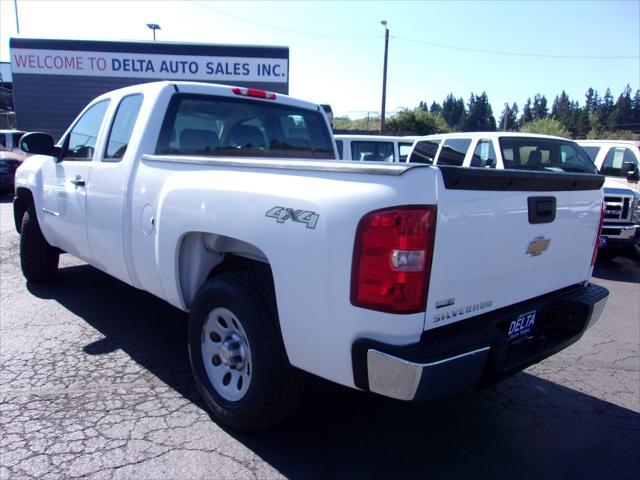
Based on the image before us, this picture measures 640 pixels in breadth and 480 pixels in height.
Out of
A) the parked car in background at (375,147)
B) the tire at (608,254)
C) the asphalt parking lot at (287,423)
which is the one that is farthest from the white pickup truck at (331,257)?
the parked car in background at (375,147)

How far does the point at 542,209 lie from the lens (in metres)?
2.65

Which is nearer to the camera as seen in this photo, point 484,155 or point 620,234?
point 620,234

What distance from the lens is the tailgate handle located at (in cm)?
259

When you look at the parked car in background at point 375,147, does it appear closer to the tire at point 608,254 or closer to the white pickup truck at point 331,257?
the tire at point 608,254

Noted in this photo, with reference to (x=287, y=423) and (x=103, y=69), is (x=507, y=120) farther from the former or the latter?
(x=287, y=423)

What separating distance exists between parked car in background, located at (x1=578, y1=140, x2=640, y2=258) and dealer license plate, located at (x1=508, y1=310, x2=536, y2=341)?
5.73 metres

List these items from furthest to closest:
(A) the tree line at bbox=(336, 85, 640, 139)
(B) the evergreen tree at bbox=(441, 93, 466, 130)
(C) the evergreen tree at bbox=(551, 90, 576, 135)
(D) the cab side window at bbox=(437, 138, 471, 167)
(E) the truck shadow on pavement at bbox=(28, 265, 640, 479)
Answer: (B) the evergreen tree at bbox=(441, 93, 466, 130), (C) the evergreen tree at bbox=(551, 90, 576, 135), (A) the tree line at bbox=(336, 85, 640, 139), (D) the cab side window at bbox=(437, 138, 471, 167), (E) the truck shadow on pavement at bbox=(28, 265, 640, 479)

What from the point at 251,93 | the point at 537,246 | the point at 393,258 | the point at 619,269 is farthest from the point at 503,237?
the point at 619,269

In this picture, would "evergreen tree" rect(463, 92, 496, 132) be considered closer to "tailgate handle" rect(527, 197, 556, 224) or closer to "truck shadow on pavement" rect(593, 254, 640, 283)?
"truck shadow on pavement" rect(593, 254, 640, 283)

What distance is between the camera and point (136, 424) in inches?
117

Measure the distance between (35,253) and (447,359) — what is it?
495 cm

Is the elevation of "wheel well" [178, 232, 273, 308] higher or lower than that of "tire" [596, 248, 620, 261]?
higher

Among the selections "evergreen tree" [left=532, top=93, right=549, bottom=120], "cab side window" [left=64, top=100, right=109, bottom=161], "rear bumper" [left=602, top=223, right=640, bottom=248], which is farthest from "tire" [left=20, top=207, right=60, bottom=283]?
"evergreen tree" [left=532, top=93, right=549, bottom=120]

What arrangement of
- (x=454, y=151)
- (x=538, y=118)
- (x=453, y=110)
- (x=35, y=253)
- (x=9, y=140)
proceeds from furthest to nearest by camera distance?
1. (x=453, y=110)
2. (x=538, y=118)
3. (x=9, y=140)
4. (x=454, y=151)
5. (x=35, y=253)
